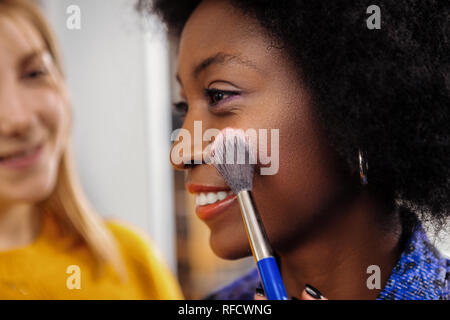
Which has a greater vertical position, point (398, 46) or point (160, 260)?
point (398, 46)

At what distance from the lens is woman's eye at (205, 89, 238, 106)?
0.28 meters

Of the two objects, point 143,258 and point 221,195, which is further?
point 143,258

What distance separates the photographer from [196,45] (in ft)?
0.94

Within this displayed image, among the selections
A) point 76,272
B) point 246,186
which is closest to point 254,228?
point 246,186

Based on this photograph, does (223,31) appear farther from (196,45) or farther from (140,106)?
(140,106)

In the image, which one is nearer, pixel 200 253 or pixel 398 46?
pixel 398 46

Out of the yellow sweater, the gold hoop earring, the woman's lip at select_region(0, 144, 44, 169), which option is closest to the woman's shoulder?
the yellow sweater

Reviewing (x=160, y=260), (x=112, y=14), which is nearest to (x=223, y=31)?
(x=112, y=14)

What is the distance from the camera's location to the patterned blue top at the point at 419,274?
28cm

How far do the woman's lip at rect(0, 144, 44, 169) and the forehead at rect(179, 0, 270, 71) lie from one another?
0.14 m

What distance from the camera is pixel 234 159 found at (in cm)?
27

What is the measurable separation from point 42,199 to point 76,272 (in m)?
0.07

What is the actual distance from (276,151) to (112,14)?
184 mm

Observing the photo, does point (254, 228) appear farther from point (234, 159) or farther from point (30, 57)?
point (30, 57)
